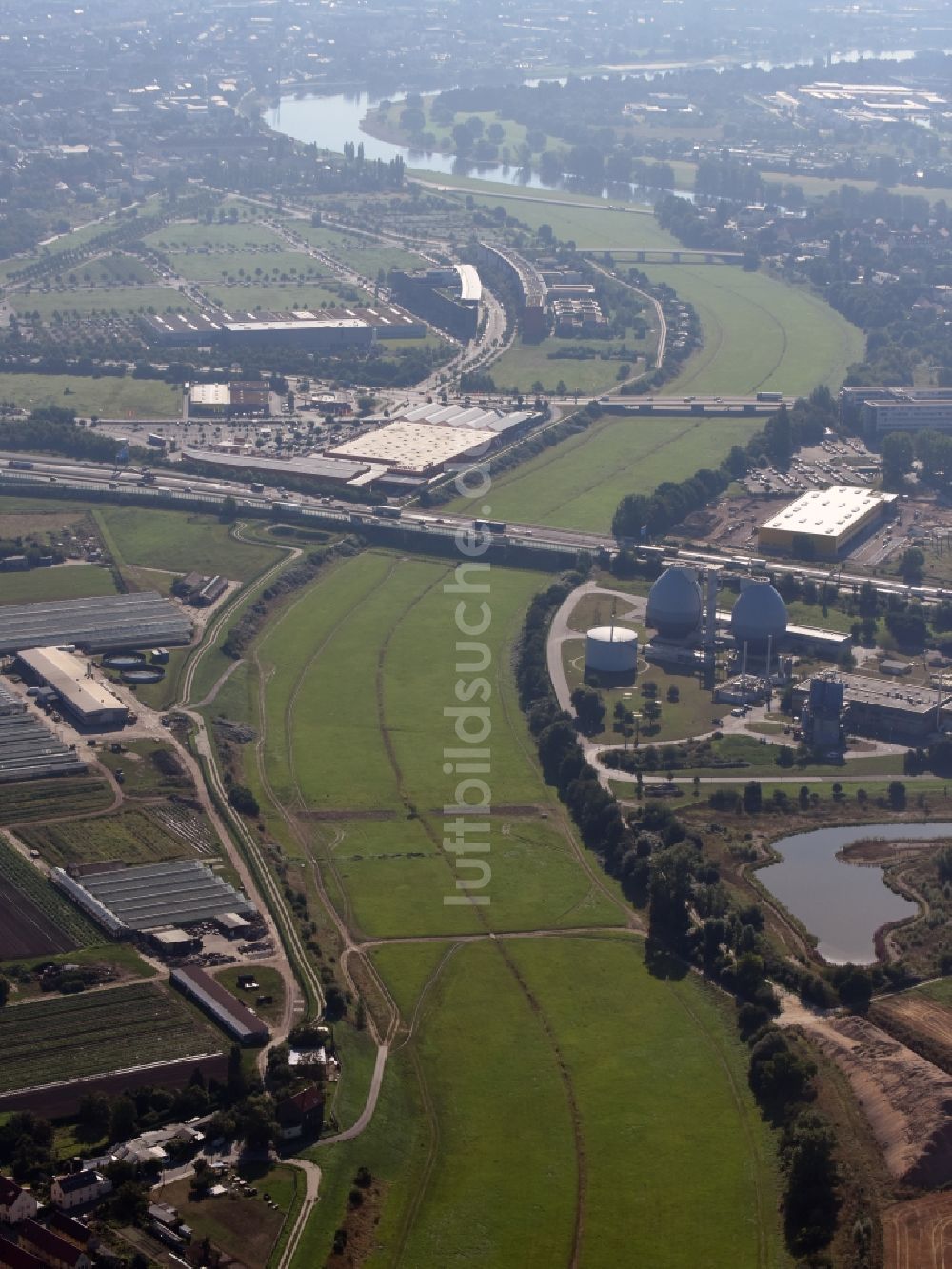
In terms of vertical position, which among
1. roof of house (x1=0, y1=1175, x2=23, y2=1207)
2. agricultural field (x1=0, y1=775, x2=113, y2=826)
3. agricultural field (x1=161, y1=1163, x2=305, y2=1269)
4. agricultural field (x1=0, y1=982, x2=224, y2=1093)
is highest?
roof of house (x1=0, y1=1175, x2=23, y2=1207)

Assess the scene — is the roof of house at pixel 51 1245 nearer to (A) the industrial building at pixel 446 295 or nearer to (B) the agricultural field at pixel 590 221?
(A) the industrial building at pixel 446 295

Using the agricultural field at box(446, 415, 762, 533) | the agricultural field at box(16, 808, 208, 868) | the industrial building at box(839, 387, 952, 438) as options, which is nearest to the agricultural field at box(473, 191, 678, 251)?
the agricultural field at box(446, 415, 762, 533)

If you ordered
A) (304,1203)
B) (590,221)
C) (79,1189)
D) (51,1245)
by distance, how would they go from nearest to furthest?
(51,1245) → (79,1189) → (304,1203) → (590,221)

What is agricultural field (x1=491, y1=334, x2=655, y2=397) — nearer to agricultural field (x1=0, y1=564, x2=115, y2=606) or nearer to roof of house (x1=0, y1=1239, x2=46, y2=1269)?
agricultural field (x1=0, y1=564, x2=115, y2=606)

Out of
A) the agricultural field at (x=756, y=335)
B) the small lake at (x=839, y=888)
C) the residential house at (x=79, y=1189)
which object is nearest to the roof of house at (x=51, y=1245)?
the residential house at (x=79, y=1189)

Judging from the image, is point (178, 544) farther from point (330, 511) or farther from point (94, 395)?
point (94, 395)

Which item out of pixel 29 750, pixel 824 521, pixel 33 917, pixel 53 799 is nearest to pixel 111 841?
pixel 53 799
